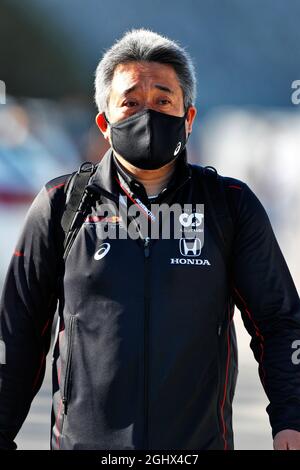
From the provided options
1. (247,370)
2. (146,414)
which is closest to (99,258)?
(146,414)

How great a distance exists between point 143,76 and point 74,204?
1.75 ft

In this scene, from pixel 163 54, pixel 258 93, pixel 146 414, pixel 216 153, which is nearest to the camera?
pixel 146 414

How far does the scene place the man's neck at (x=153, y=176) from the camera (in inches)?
139

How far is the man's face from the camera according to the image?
11.7 ft

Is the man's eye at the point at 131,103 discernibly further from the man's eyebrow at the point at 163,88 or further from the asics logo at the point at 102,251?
the asics logo at the point at 102,251

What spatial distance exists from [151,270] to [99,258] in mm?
178

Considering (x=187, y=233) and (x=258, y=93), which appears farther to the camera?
(x=258, y=93)

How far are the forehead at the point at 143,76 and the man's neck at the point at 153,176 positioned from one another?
0.93ft

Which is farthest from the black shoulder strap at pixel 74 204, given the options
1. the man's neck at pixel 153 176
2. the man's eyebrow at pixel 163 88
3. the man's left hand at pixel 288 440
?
the man's left hand at pixel 288 440

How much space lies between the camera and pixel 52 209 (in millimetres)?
3445

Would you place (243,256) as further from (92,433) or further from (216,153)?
(216,153)

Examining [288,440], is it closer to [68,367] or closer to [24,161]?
[68,367]

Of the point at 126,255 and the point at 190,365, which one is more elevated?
the point at 126,255
